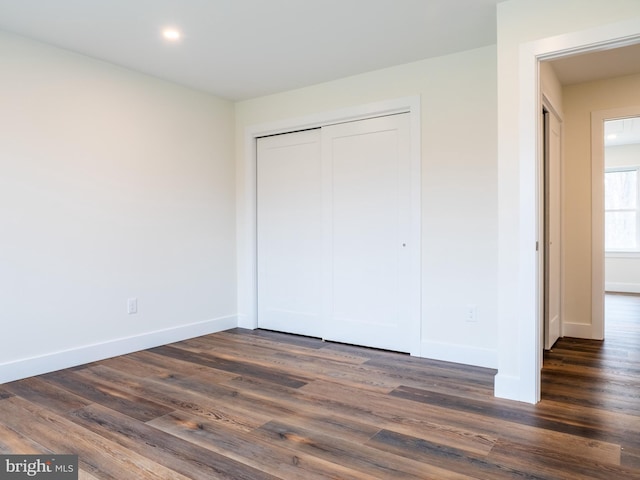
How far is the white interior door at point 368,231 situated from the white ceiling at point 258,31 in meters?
0.62

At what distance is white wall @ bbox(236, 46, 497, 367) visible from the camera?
3.19m

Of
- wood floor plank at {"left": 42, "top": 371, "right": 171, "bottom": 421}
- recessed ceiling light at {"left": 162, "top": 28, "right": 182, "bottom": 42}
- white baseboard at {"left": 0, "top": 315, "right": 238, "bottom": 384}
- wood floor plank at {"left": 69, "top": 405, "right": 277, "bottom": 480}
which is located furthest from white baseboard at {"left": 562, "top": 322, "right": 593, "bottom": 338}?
recessed ceiling light at {"left": 162, "top": 28, "right": 182, "bottom": 42}

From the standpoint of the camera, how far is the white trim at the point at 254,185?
11.4ft

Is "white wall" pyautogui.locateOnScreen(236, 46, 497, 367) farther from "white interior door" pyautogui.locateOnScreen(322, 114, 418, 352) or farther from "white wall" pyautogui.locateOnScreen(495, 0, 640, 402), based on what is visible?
"white wall" pyautogui.locateOnScreen(495, 0, 640, 402)

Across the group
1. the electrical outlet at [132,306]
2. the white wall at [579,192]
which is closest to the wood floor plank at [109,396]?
the electrical outlet at [132,306]

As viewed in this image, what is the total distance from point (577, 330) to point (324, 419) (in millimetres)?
3078

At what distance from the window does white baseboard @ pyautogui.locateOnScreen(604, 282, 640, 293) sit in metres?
0.58

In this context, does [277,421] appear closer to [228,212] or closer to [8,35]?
[228,212]

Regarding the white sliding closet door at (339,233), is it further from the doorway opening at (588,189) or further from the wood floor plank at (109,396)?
the wood floor plank at (109,396)

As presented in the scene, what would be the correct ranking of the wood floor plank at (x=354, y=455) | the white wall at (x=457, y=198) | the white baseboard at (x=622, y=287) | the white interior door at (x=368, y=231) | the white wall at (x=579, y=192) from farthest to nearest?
1. the white baseboard at (x=622, y=287)
2. the white wall at (x=579, y=192)
3. the white interior door at (x=368, y=231)
4. the white wall at (x=457, y=198)
5. the wood floor plank at (x=354, y=455)

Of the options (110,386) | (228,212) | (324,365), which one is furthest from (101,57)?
(324,365)

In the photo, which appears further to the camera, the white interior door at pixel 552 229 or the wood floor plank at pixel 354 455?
the white interior door at pixel 552 229

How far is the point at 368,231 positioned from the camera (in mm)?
3797

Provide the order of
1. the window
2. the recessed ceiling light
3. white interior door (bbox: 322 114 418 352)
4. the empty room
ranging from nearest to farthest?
the empty room → the recessed ceiling light → white interior door (bbox: 322 114 418 352) → the window
